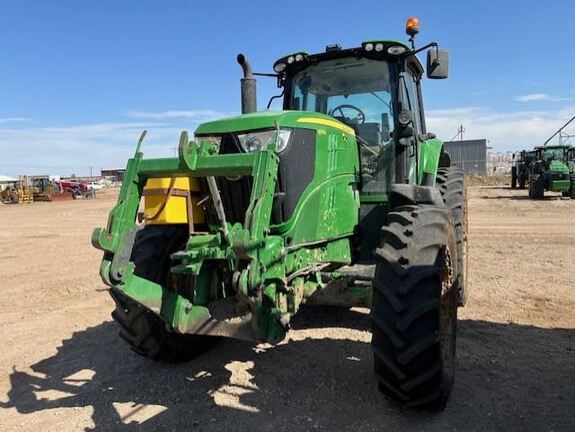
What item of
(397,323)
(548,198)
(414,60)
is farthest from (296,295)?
(548,198)

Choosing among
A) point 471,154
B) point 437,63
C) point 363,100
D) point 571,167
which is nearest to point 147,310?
point 363,100

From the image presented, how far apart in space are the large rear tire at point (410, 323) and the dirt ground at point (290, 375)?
0.27 m

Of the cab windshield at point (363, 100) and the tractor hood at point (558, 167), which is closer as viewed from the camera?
the cab windshield at point (363, 100)

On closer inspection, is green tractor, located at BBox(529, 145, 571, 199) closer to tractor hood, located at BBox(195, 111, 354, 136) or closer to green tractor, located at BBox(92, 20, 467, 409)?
green tractor, located at BBox(92, 20, 467, 409)

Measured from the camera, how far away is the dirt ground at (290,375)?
3609mm

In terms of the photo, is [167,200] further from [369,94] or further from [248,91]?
[369,94]

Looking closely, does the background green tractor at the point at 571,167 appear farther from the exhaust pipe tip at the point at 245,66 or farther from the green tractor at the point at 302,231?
the exhaust pipe tip at the point at 245,66

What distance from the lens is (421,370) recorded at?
3.36 metres

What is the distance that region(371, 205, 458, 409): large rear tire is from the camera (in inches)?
131

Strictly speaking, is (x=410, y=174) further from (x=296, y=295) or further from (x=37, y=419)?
(x=37, y=419)

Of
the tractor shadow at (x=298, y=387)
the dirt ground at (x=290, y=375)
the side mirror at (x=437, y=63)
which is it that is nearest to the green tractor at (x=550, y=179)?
the dirt ground at (x=290, y=375)

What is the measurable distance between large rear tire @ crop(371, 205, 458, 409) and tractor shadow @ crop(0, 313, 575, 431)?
265 mm

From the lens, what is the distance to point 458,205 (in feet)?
18.2

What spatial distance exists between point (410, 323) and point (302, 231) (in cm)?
106
